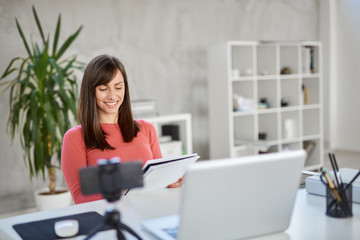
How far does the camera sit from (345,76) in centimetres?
665

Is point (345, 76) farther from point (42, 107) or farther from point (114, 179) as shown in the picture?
point (114, 179)

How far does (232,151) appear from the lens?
505 centimetres

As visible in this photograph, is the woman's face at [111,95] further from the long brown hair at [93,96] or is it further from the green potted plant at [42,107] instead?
the green potted plant at [42,107]

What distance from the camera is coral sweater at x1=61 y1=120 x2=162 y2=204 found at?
2.05 m

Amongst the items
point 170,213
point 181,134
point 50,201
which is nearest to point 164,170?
point 170,213

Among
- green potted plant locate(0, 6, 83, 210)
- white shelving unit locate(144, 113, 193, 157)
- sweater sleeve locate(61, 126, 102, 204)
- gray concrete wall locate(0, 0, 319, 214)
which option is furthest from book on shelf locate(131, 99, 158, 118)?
sweater sleeve locate(61, 126, 102, 204)

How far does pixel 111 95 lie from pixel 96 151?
266 mm

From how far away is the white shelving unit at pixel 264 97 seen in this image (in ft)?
16.6

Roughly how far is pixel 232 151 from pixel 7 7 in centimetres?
262

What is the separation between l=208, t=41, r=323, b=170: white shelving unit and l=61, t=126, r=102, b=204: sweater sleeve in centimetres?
300

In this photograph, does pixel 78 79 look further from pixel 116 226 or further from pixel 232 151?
pixel 116 226

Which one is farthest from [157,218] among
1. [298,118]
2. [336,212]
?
[298,118]

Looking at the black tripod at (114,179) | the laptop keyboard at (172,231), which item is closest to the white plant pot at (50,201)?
the laptop keyboard at (172,231)

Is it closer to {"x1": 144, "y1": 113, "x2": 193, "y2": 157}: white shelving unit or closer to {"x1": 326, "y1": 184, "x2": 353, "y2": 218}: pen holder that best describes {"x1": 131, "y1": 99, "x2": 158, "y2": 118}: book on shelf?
{"x1": 144, "y1": 113, "x2": 193, "y2": 157}: white shelving unit
